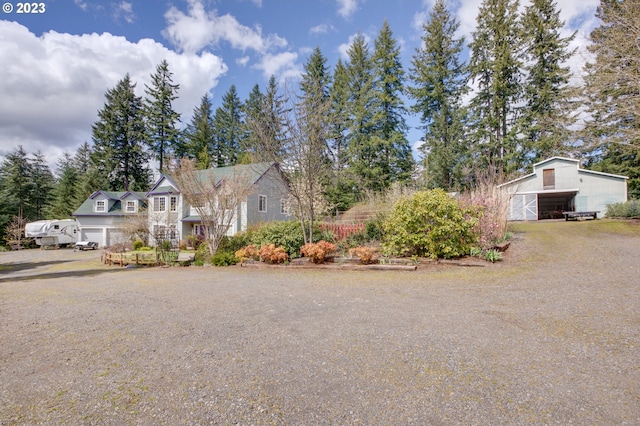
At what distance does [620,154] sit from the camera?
25.0m

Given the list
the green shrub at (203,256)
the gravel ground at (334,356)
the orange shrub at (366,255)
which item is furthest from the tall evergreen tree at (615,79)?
the green shrub at (203,256)

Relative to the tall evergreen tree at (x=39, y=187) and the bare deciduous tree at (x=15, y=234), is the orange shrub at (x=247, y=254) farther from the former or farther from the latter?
the tall evergreen tree at (x=39, y=187)

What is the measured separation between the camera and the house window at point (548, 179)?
22688mm

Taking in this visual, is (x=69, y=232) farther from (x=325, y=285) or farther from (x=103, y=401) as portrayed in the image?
(x=103, y=401)

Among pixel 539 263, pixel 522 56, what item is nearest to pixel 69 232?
pixel 539 263

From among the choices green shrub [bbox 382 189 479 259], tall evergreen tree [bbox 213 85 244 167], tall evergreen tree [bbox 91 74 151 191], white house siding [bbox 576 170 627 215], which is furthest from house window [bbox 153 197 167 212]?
white house siding [bbox 576 170 627 215]

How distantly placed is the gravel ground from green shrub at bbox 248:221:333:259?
17.8 feet

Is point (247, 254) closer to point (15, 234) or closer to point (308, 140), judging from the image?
point (308, 140)

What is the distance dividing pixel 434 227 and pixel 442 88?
76.5ft

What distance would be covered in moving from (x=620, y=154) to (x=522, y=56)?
11.9 m

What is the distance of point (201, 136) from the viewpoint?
40.1 meters

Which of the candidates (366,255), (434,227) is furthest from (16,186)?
(434,227)

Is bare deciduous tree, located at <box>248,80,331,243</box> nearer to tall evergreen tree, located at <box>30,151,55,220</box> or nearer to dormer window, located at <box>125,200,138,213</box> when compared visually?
dormer window, located at <box>125,200,138,213</box>

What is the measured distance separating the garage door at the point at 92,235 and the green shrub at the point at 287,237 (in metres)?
26.8
